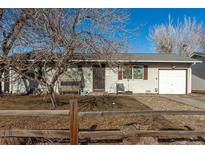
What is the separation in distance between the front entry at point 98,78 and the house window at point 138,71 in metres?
2.64

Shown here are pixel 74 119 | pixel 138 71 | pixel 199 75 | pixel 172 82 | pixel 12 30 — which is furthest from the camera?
pixel 199 75

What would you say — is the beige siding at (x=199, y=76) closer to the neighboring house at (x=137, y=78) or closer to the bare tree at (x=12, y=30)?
the neighboring house at (x=137, y=78)

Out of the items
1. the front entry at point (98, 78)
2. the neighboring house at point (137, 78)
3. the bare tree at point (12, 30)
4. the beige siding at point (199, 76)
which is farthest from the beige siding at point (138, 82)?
the bare tree at point (12, 30)

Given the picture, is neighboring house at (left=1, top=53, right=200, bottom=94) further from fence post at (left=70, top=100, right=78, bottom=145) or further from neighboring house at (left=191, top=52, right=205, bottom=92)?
fence post at (left=70, top=100, right=78, bottom=145)

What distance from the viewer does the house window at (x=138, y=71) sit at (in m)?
15.9

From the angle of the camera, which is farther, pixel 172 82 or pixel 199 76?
pixel 199 76

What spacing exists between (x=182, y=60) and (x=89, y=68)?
789cm

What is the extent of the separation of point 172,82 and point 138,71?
123 inches

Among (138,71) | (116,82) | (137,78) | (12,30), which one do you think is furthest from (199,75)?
(12,30)

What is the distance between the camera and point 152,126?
555 cm

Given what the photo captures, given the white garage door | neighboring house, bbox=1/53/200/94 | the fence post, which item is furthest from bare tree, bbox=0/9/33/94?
the white garage door

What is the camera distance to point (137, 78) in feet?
52.0

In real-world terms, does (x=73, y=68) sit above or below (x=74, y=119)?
above

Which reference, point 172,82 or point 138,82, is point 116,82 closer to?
point 138,82
